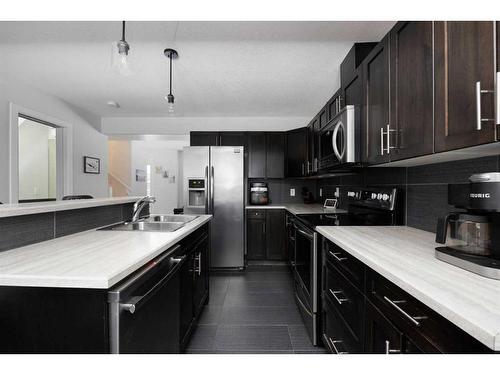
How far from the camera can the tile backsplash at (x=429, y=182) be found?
118 cm

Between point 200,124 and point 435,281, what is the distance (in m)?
4.14

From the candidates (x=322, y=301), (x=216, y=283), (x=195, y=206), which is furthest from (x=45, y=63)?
(x=322, y=301)

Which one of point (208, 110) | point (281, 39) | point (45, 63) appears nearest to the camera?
point (281, 39)

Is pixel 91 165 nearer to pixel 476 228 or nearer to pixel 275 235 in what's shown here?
pixel 275 235

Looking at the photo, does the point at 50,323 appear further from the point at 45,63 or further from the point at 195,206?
the point at 45,63

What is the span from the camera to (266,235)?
12.0 ft

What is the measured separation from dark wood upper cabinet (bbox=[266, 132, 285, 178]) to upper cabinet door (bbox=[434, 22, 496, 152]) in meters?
3.05

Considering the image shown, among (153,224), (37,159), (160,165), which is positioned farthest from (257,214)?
(160,165)

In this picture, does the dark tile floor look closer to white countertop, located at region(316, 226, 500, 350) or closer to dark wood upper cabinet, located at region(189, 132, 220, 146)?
white countertop, located at region(316, 226, 500, 350)

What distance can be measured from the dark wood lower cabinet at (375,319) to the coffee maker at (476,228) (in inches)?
9.8

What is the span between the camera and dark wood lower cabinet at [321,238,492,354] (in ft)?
2.05

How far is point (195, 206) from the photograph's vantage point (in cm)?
349

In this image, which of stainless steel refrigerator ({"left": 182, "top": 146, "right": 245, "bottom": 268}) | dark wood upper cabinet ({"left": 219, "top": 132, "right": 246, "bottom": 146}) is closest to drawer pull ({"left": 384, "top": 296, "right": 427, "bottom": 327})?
stainless steel refrigerator ({"left": 182, "top": 146, "right": 245, "bottom": 268})
